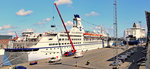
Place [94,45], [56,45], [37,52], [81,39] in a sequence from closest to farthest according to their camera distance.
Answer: [37,52] → [56,45] → [81,39] → [94,45]

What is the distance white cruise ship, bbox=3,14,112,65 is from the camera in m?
43.6

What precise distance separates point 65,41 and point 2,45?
221 feet

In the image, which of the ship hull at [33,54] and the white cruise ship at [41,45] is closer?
the ship hull at [33,54]

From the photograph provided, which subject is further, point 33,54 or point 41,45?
point 41,45

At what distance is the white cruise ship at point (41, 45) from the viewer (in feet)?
143

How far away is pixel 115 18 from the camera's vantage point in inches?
1119

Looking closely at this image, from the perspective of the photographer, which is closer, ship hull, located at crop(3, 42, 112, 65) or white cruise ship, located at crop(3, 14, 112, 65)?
ship hull, located at crop(3, 42, 112, 65)

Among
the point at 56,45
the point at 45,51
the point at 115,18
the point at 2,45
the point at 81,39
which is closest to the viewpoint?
the point at 115,18

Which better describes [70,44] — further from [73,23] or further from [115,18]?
[115,18]

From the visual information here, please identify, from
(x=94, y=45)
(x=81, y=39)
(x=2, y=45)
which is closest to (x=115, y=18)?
(x=81, y=39)

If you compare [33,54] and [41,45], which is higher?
[41,45]

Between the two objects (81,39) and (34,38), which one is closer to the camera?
(34,38)

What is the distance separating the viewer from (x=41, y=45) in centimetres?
4756

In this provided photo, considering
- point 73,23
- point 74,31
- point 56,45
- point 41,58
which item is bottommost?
point 41,58
